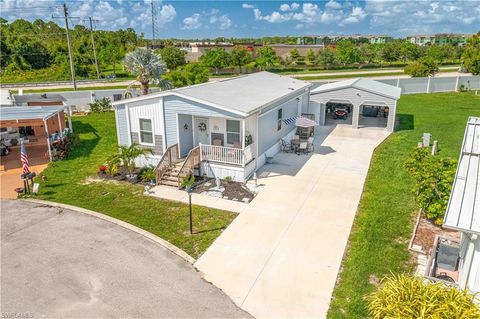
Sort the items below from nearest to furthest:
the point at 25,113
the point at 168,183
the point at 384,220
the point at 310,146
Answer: the point at 384,220
the point at 168,183
the point at 25,113
the point at 310,146

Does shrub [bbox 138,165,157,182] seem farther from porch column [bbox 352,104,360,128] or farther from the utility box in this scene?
porch column [bbox 352,104,360,128]

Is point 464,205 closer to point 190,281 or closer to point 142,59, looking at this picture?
point 190,281

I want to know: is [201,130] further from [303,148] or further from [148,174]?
[303,148]

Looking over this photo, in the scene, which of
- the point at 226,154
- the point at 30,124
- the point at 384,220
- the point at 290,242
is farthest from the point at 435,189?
the point at 30,124

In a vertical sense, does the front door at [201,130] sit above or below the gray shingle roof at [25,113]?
below

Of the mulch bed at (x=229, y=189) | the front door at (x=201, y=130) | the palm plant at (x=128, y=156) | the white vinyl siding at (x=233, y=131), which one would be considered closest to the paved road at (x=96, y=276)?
the mulch bed at (x=229, y=189)

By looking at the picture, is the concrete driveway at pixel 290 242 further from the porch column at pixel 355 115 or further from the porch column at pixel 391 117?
the porch column at pixel 355 115
